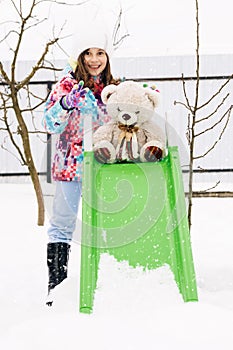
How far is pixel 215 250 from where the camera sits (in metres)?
3.70

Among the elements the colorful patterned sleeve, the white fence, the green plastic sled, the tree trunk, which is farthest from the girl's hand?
the white fence

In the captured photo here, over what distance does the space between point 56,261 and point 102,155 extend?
23.5 inches

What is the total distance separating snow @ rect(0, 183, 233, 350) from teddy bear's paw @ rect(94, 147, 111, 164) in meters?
0.43

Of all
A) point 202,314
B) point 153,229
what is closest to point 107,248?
point 153,229

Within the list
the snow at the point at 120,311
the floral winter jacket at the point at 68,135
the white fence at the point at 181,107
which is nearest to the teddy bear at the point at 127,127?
the floral winter jacket at the point at 68,135

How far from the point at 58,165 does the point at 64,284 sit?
56 centimetres

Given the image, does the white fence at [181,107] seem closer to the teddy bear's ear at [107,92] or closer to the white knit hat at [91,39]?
the white knit hat at [91,39]

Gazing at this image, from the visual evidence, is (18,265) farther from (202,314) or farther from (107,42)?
(202,314)

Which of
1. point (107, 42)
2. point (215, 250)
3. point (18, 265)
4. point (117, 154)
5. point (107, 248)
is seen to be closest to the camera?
point (107, 248)

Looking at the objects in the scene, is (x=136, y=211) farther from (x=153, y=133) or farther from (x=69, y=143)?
(x=69, y=143)

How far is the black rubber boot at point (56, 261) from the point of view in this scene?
2602 millimetres

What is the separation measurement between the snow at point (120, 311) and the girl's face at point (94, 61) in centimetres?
91

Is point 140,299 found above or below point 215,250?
above

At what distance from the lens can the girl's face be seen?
102 inches
